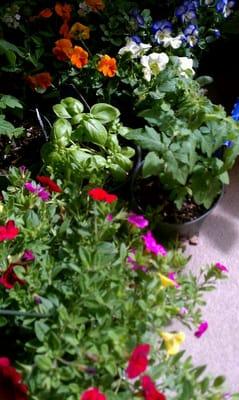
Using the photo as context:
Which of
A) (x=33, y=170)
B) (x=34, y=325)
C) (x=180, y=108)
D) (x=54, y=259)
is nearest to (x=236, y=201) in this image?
(x=180, y=108)

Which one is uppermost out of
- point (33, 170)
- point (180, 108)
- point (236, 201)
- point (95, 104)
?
point (180, 108)

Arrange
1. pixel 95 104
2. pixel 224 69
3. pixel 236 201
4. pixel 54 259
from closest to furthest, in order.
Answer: pixel 54 259 → pixel 95 104 → pixel 236 201 → pixel 224 69

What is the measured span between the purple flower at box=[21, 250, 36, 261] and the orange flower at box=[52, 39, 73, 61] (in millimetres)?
641

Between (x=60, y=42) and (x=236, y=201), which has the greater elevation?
(x=60, y=42)

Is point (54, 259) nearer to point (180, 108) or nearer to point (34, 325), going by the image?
point (34, 325)

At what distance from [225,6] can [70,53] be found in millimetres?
493

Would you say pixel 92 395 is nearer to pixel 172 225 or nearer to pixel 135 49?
pixel 172 225

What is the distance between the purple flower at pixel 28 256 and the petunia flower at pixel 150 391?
0.35 meters

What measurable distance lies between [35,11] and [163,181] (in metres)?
0.73

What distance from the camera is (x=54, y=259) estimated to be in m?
1.13

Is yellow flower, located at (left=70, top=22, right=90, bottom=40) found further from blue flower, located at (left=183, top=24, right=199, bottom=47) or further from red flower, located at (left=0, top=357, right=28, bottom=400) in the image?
red flower, located at (left=0, top=357, right=28, bottom=400)

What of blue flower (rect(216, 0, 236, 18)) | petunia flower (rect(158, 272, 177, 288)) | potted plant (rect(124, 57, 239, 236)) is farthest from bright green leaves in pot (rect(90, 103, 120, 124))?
petunia flower (rect(158, 272, 177, 288))

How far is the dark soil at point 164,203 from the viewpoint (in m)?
1.45

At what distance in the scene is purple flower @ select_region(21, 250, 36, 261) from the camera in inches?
44.4
